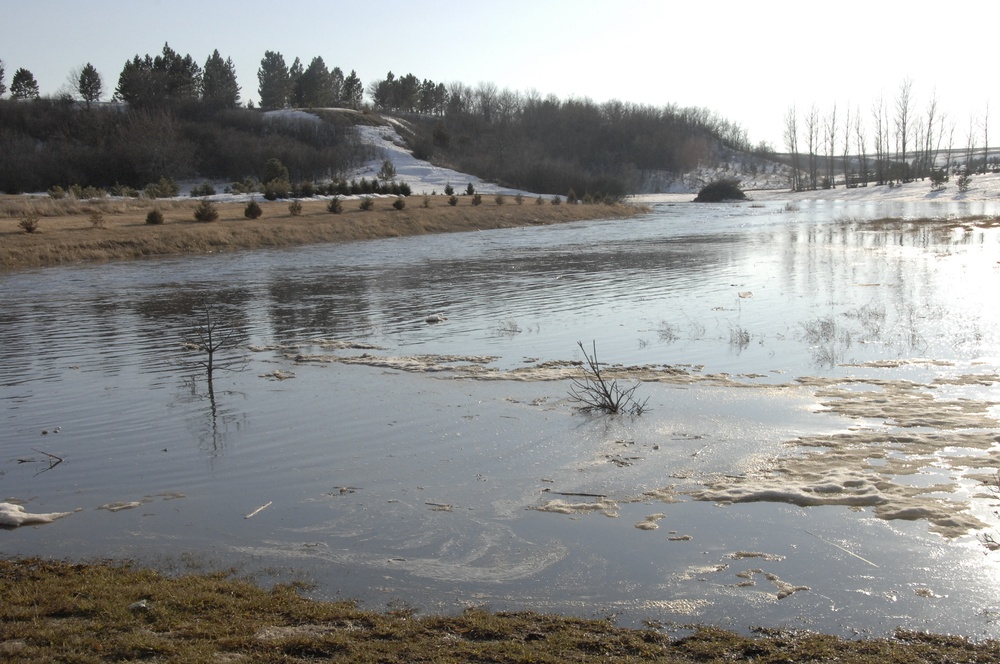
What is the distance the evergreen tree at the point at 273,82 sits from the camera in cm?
13650

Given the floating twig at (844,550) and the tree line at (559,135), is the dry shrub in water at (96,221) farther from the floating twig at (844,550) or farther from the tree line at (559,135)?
the tree line at (559,135)

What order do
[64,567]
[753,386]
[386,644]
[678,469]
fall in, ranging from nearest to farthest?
[386,644], [64,567], [678,469], [753,386]

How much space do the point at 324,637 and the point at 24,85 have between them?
123863 mm

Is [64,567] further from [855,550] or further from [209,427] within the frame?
[855,550]

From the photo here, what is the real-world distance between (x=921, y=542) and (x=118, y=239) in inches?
1352

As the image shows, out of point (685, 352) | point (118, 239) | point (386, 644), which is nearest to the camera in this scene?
point (386, 644)

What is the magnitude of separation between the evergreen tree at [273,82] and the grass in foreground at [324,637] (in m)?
139

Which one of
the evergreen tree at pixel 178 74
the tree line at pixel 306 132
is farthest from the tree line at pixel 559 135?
the evergreen tree at pixel 178 74

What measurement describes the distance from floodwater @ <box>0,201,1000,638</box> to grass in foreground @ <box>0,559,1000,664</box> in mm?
336

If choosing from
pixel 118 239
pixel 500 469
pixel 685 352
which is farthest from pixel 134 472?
pixel 118 239

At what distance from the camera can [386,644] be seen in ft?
15.0

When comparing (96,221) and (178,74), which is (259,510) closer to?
(96,221)

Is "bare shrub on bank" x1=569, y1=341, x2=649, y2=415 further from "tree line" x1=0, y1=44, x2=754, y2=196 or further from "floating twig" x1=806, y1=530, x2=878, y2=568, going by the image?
"tree line" x1=0, y1=44, x2=754, y2=196

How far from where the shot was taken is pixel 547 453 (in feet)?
27.8
